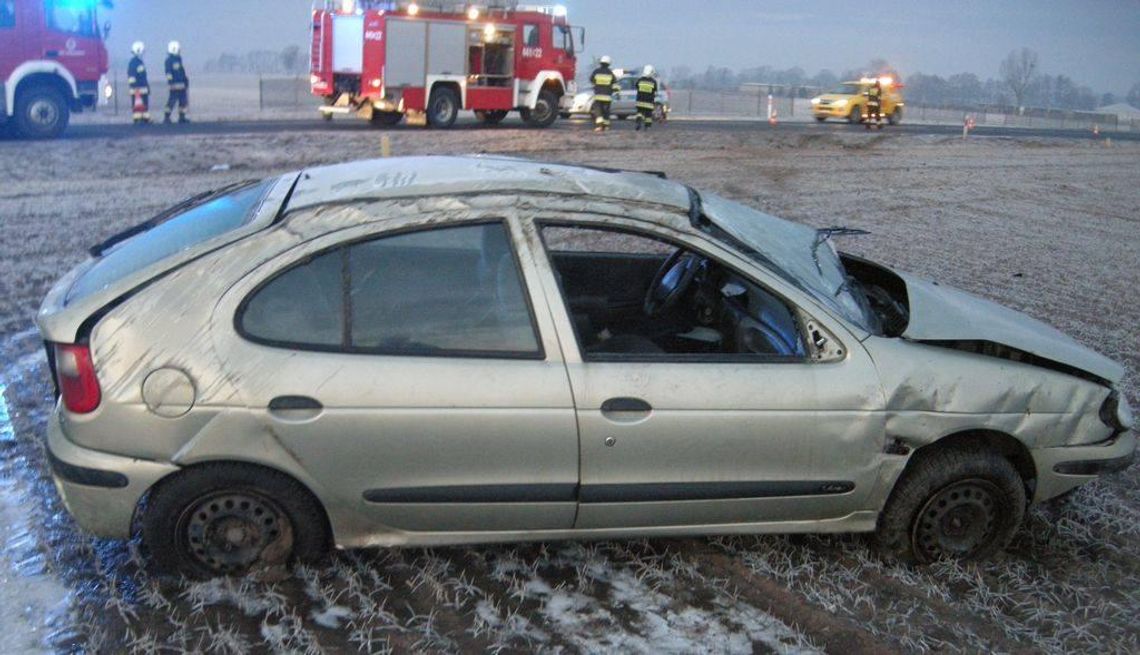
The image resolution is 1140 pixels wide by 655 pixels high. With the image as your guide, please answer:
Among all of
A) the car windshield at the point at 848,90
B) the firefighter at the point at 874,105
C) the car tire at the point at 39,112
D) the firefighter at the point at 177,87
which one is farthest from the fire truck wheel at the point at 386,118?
the car windshield at the point at 848,90

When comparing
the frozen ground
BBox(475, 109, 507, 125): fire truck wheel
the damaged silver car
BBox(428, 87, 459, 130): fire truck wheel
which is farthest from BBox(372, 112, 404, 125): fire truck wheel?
the damaged silver car

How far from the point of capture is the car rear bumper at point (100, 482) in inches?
139

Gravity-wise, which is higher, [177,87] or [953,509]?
[177,87]

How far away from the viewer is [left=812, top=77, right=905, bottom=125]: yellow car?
35688 millimetres

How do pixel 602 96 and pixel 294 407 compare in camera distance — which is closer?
pixel 294 407

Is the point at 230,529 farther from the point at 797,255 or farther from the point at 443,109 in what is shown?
the point at 443,109

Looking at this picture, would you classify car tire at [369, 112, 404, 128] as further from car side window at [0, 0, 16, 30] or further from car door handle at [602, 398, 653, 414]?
car door handle at [602, 398, 653, 414]

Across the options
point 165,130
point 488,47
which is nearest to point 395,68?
point 488,47

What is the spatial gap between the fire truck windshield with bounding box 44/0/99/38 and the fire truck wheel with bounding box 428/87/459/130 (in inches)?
296

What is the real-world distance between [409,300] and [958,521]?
223cm

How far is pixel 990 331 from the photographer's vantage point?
4043 millimetres

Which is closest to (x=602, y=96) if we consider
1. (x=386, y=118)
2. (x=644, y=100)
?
(x=644, y=100)

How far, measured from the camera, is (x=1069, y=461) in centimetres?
401

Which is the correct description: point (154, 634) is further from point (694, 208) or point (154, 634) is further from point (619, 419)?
point (694, 208)
